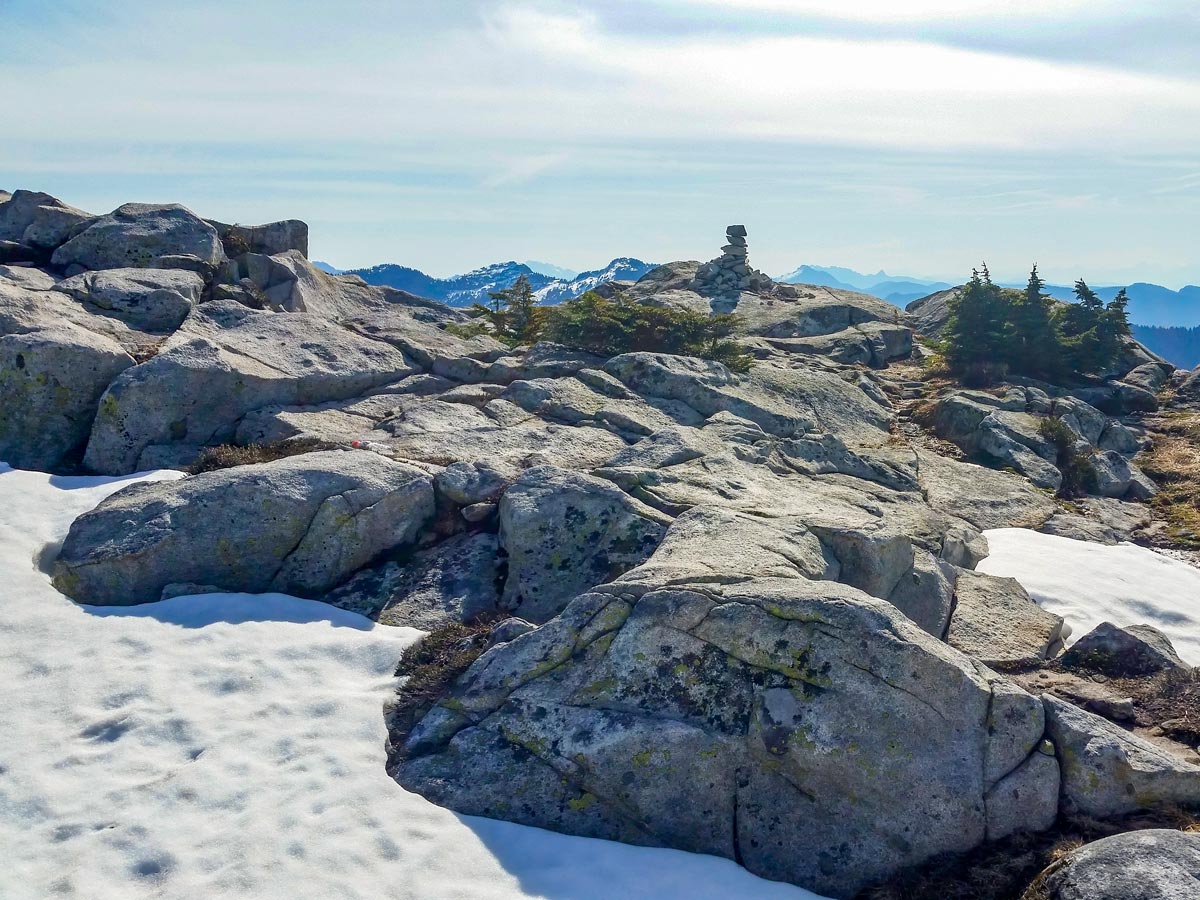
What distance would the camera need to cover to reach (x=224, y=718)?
1055 centimetres

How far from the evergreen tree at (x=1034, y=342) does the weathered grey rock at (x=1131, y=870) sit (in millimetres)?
30410

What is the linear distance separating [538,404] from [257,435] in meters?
6.69

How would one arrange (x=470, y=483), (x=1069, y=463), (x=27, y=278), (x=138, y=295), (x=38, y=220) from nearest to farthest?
(x=470, y=483) < (x=138, y=295) < (x=27, y=278) < (x=38, y=220) < (x=1069, y=463)

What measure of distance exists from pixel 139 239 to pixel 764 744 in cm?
2328

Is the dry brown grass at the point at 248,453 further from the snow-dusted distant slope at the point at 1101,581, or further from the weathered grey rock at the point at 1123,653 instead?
the snow-dusted distant slope at the point at 1101,581

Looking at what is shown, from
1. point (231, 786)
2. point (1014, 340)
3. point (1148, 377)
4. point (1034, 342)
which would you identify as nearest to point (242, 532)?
point (231, 786)

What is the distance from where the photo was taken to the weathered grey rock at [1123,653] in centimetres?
1264

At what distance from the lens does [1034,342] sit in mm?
35062

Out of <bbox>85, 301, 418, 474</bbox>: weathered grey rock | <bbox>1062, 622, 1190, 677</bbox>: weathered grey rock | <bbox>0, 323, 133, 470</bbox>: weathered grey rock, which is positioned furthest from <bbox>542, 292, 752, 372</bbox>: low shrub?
<bbox>1062, 622, 1190, 677</bbox>: weathered grey rock

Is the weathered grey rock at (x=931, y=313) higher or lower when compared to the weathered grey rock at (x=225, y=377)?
higher

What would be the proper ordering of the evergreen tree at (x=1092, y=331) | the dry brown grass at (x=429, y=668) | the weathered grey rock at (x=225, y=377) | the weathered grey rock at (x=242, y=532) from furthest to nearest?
Answer: the evergreen tree at (x=1092, y=331)
the weathered grey rock at (x=225, y=377)
the weathered grey rock at (x=242, y=532)
the dry brown grass at (x=429, y=668)

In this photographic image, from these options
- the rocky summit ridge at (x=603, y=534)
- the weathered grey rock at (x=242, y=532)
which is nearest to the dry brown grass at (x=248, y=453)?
the rocky summit ridge at (x=603, y=534)

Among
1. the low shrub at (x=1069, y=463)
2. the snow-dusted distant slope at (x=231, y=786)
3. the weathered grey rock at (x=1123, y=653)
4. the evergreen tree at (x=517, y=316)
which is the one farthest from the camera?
the evergreen tree at (x=517, y=316)

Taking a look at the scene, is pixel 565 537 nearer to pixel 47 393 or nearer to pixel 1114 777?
pixel 1114 777
